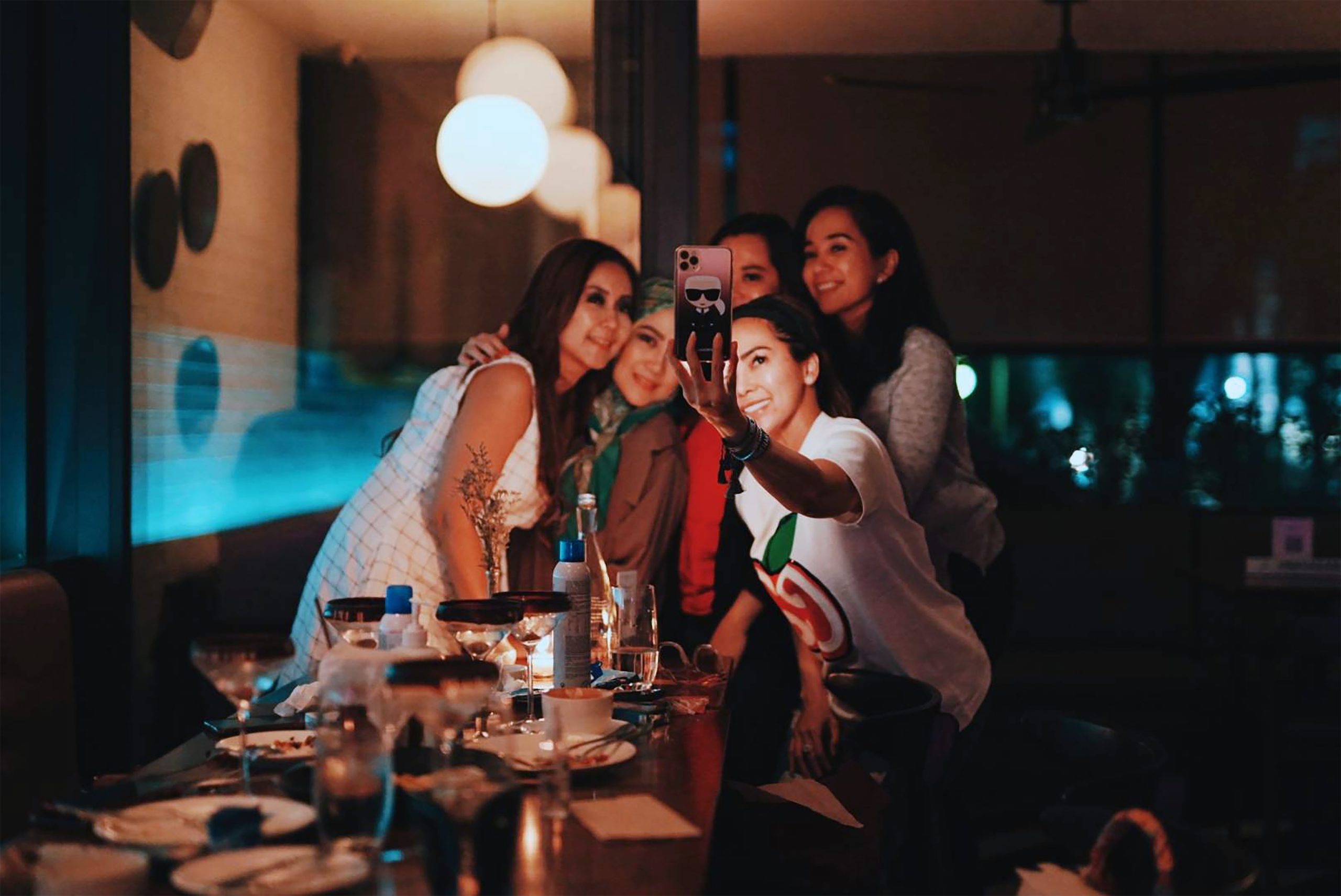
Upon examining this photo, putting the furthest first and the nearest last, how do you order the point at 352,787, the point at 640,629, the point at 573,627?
the point at 640,629
the point at 573,627
the point at 352,787

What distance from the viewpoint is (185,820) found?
139cm

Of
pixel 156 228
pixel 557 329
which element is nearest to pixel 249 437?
pixel 156 228

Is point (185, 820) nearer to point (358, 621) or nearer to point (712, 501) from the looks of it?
point (358, 621)

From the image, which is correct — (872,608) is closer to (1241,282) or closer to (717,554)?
(717,554)

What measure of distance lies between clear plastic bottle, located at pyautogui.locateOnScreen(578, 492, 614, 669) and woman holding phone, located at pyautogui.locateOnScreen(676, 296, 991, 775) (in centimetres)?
56

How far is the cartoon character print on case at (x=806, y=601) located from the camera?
9.85ft

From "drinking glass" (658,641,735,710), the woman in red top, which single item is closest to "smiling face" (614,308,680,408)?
the woman in red top

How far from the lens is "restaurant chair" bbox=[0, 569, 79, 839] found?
6.74ft

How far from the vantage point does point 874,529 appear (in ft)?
9.75

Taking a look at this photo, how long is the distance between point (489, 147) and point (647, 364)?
69cm

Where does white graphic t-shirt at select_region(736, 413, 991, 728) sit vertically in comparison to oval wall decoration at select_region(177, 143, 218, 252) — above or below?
below

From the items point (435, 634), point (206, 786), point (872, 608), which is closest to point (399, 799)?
point (206, 786)

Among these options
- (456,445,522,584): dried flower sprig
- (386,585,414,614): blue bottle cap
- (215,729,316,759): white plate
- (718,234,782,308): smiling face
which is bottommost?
(215,729,316,759): white plate

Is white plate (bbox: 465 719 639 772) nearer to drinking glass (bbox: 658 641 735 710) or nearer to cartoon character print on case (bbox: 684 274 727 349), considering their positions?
drinking glass (bbox: 658 641 735 710)
